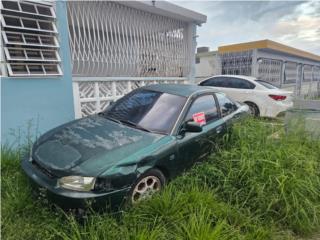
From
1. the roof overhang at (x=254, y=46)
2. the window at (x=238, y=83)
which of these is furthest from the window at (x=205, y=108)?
the roof overhang at (x=254, y=46)

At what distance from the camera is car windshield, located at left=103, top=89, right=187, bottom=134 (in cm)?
322

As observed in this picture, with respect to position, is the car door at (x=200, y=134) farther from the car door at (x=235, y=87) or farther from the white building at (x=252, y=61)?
the white building at (x=252, y=61)

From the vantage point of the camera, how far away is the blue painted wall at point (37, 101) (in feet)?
12.9

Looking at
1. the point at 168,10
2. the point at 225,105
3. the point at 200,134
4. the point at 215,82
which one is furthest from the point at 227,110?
the point at 215,82

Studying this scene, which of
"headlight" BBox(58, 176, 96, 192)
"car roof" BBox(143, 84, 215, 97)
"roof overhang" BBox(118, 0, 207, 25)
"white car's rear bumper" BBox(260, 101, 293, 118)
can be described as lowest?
"white car's rear bumper" BBox(260, 101, 293, 118)

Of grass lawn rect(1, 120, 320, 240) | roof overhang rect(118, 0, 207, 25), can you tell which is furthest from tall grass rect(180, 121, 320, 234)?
roof overhang rect(118, 0, 207, 25)

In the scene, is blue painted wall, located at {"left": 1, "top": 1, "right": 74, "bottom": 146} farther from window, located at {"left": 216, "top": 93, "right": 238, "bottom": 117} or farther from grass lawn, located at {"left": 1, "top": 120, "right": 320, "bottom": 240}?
window, located at {"left": 216, "top": 93, "right": 238, "bottom": 117}

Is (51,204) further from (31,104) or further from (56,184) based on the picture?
(31,104)

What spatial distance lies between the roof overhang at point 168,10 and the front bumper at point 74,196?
4.52m

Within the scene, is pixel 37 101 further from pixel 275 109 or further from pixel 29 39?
pixel 275 109

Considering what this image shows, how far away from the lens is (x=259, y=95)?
7.56 meters

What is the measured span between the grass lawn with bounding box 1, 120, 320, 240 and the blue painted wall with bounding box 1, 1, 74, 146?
2.01 ft

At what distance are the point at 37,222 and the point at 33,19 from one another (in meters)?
3.39

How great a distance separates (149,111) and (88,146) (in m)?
1.04
